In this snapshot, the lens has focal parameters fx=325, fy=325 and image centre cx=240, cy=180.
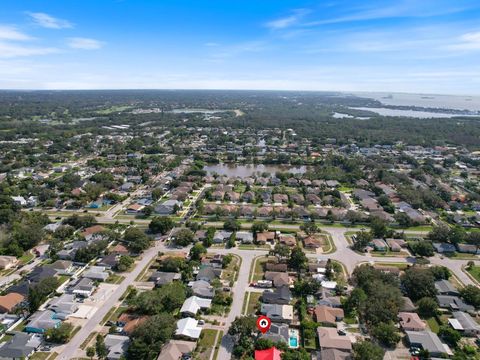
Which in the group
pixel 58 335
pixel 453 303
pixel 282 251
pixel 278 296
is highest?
pixel 282 251

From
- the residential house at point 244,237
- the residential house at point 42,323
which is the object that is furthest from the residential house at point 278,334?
the residential house at point 42,323

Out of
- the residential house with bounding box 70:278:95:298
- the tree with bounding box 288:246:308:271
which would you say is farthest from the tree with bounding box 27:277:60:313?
the tree with bounding box 288:246:308:271

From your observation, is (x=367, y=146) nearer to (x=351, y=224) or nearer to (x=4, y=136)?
(x=351, y=224)

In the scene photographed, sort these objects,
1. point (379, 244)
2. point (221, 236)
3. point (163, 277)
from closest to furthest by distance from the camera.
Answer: point (163, 277) < point (379, 244) < point (221, 236)

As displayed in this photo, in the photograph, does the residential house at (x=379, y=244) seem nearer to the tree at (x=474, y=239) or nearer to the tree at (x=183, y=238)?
the tree at (x=474, y=239)

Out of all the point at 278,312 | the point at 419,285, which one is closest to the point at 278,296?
the point at 278,312

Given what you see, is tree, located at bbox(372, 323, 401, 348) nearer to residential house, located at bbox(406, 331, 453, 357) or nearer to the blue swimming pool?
residential house, located at bbox(406, 331, 453, 357)

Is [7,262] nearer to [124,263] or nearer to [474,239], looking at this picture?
[124,263]
